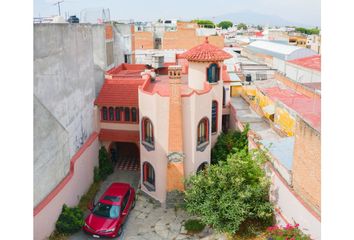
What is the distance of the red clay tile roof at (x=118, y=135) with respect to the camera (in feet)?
76.6

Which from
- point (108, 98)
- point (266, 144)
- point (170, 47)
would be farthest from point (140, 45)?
point (266, 144)

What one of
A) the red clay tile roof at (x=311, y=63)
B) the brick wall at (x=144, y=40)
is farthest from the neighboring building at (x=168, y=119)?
the brick wall at (x=144, y=40)

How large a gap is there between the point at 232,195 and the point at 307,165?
13.8ft

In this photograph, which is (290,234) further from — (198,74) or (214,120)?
(198,74)

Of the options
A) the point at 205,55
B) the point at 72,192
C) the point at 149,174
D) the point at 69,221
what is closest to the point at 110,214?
the point at 69,221

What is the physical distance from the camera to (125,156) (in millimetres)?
26406

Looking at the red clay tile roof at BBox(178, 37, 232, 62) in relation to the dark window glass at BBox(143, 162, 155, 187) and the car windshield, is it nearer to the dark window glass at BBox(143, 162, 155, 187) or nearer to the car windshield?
the dark window glass at BBox(143, 162, 155, 187)

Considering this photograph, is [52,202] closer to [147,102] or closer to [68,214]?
[68,214]

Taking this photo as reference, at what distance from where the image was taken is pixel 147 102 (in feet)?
63.8

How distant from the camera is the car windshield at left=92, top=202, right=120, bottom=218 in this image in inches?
671

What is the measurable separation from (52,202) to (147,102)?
742 cm

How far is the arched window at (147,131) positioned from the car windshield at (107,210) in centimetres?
442

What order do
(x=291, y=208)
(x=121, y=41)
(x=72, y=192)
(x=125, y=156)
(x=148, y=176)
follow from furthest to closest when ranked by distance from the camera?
1. (x=121, y=41)
2. (x=125, y=156)
3. (x=148, y=176)
4. (x=72, y=192)
5. (x=291, y=208)

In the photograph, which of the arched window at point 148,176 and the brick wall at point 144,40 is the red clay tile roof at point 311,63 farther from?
the brick wall at point 144,40
